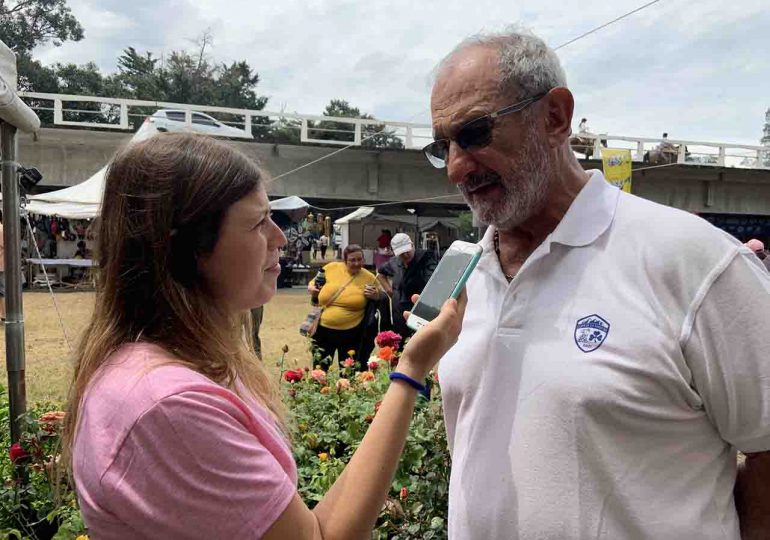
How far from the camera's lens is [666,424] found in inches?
50.7

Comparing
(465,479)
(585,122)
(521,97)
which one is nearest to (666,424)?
(465,479)

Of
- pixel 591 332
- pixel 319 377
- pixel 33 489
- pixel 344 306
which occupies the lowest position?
pixel 33 489

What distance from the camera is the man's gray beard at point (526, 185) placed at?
62.0 inches

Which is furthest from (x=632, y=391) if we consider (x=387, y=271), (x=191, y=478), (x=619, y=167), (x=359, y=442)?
(x=619, y=167)

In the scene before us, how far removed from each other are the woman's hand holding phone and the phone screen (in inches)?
3.1

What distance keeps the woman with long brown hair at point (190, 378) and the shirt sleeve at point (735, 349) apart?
54 cm

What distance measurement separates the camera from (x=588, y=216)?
4.91ft

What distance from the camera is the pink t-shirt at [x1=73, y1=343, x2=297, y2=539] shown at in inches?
38.1

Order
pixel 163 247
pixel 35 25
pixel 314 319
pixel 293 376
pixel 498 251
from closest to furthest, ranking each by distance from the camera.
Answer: pixel 163 247 → pixel 498 251 → pixel 293 376 → pixel 314 319 → pixel 35 25

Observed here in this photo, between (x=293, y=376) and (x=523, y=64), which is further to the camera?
(x=293, y=376)

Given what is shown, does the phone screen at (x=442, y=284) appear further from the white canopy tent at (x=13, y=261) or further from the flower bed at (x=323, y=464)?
the white canopy tent at (x=13, y=261)

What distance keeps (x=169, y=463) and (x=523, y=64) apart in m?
1.25

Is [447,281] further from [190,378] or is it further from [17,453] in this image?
[17,453]

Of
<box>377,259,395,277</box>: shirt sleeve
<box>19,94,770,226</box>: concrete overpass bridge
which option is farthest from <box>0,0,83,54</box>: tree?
<box>377,259,395,277</box>: shirt sleeve
